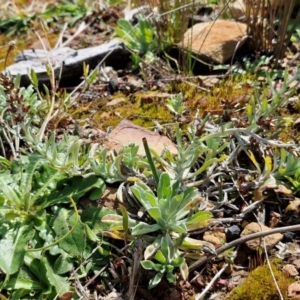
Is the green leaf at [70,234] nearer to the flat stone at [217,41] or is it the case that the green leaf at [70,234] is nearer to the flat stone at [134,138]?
the flat stone at [134,138]

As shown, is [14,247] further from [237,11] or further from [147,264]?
[237,11]

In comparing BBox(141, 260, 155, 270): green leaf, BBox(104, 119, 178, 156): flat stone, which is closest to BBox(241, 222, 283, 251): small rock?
BBox(141, 260, 155, 270): green leaf

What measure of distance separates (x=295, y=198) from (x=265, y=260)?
13.5 inches

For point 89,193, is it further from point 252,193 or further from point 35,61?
point 35,61

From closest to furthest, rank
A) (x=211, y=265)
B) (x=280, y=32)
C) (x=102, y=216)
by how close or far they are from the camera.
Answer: (x=211, y=265) → (x=102, y=216) → (x=280, y=32)

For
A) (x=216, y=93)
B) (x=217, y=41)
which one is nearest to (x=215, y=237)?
(x=216, y=93)

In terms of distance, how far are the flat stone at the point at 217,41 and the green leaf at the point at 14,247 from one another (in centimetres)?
149

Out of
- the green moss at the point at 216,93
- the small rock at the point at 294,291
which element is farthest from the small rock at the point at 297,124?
the small rock at the point at 294,291

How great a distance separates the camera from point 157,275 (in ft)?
5.83

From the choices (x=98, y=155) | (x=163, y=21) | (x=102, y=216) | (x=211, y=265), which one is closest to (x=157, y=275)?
(x=211, y=265)

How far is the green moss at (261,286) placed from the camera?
1756mm

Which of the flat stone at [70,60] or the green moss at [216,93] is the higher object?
the flat stone at [70,60]

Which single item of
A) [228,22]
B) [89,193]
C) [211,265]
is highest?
[228,22]

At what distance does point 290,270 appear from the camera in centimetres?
183
